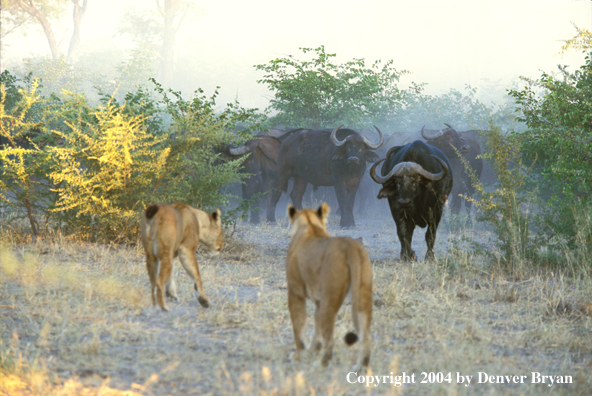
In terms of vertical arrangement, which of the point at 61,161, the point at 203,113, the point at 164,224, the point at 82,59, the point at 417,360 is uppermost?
the point at 82,59

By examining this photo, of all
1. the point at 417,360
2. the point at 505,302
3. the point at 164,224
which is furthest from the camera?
the point at 505,302

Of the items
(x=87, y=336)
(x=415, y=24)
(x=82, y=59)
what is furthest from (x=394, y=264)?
(x=415, y=24)

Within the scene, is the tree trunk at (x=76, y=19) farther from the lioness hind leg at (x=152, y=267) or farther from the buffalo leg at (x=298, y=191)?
the lioness hind leg at (x=152, y=267)

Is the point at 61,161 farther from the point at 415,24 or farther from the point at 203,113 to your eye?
the point at 415,24

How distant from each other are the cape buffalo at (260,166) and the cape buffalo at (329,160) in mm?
492

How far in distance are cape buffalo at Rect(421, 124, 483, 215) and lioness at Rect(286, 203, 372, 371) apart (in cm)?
1185

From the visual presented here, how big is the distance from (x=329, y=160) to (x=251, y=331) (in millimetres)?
10285

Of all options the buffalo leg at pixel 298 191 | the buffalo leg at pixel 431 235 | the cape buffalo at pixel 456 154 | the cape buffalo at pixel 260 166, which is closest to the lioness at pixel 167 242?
the buffalo leg at pixel 431 235

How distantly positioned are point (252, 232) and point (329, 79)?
6.95m

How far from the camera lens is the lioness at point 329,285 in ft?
13.2

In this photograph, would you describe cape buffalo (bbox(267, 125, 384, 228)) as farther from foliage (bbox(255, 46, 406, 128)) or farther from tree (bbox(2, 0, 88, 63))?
tree (bbox(2, 0, 88, 63))

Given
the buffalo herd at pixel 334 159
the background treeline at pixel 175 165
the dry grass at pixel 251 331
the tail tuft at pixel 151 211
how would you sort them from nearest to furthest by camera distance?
the dry grass at pixel 251 331 → the tail tuft at pixel 151 211 → the background treeline at pixel 175 165 → the buffalo herd at pixel 334 159

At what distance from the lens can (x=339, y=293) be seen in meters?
4.04

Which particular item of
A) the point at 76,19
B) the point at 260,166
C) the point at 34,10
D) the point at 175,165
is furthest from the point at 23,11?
the point at 175,165
